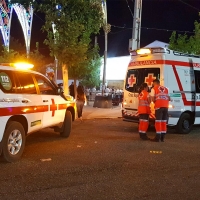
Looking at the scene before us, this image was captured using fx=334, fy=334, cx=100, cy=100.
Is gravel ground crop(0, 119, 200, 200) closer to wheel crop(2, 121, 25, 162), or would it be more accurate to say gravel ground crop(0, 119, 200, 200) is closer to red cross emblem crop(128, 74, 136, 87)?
wheel crop(2, 121, 25, 162)

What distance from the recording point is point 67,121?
30.5ft

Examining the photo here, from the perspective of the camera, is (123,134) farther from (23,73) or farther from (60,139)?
(23,73)

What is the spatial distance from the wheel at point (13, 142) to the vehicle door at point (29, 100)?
0.32 meters

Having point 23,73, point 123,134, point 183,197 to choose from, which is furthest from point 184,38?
point 183,197

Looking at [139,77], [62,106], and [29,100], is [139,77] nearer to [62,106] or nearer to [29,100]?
[62,106]

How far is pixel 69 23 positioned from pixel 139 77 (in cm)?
370

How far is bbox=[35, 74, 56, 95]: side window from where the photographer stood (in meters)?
7.78

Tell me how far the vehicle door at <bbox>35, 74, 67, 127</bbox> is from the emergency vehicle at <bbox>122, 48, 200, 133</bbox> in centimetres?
279

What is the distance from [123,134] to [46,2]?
574cm

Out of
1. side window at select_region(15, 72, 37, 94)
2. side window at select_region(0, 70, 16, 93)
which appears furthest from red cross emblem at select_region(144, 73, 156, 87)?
side window at select_region(0, 70, 16, 93)

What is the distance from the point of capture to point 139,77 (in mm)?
10703

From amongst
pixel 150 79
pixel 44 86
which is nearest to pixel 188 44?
pixel 150 79

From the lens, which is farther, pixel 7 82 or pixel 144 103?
pixel 144 103

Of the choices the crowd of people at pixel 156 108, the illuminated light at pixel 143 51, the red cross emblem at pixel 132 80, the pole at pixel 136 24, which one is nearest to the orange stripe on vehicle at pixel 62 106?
the crowd of people at pixel 156 108
